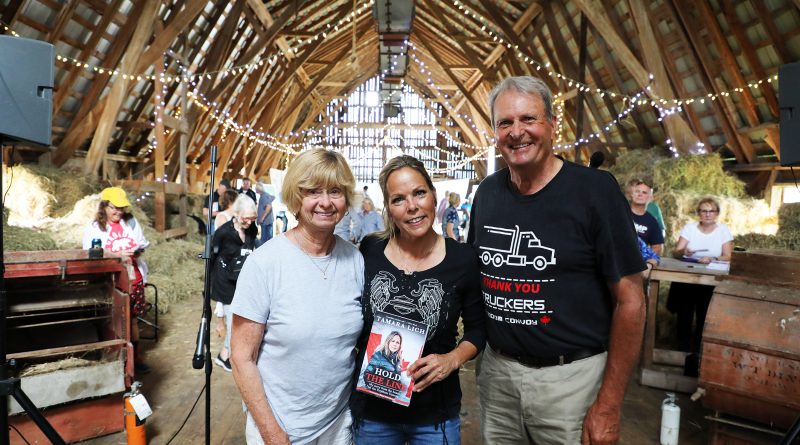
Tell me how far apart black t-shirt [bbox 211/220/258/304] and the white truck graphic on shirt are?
7.94 ft

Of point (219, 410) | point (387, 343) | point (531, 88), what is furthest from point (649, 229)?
point (219, 410)

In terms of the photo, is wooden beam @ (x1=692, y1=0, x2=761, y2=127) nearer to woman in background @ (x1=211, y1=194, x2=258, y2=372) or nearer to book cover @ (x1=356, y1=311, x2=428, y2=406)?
woman in background @ (x1=211, y1=194, x2=258, y2=372)

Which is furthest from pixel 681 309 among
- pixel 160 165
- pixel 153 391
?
pixel 160 165

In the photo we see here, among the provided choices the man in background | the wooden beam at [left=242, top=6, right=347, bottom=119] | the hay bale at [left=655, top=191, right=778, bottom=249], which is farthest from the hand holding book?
the wooden beam at [left=242, top=6, right=347, bottom=119]

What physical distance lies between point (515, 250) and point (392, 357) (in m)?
0.48

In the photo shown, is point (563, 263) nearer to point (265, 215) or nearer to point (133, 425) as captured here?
point (133, 425)

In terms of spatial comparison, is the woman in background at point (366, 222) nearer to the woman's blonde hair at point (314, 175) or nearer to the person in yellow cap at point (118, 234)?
the person in yellow cap at point (118, 234)

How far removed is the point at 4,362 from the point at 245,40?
10057 millimetres

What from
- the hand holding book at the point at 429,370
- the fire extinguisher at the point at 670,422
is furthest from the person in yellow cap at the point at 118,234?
the fire extinguisher at the point at 670,422

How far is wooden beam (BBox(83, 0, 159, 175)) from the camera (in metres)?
5.84

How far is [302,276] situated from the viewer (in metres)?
1.40

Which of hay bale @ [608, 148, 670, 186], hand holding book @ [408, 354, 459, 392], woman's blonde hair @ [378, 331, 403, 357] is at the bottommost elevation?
hand holding book @ [408, 354, 459, 392]

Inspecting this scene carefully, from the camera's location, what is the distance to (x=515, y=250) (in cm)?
145

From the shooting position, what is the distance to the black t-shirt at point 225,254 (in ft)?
11.2
